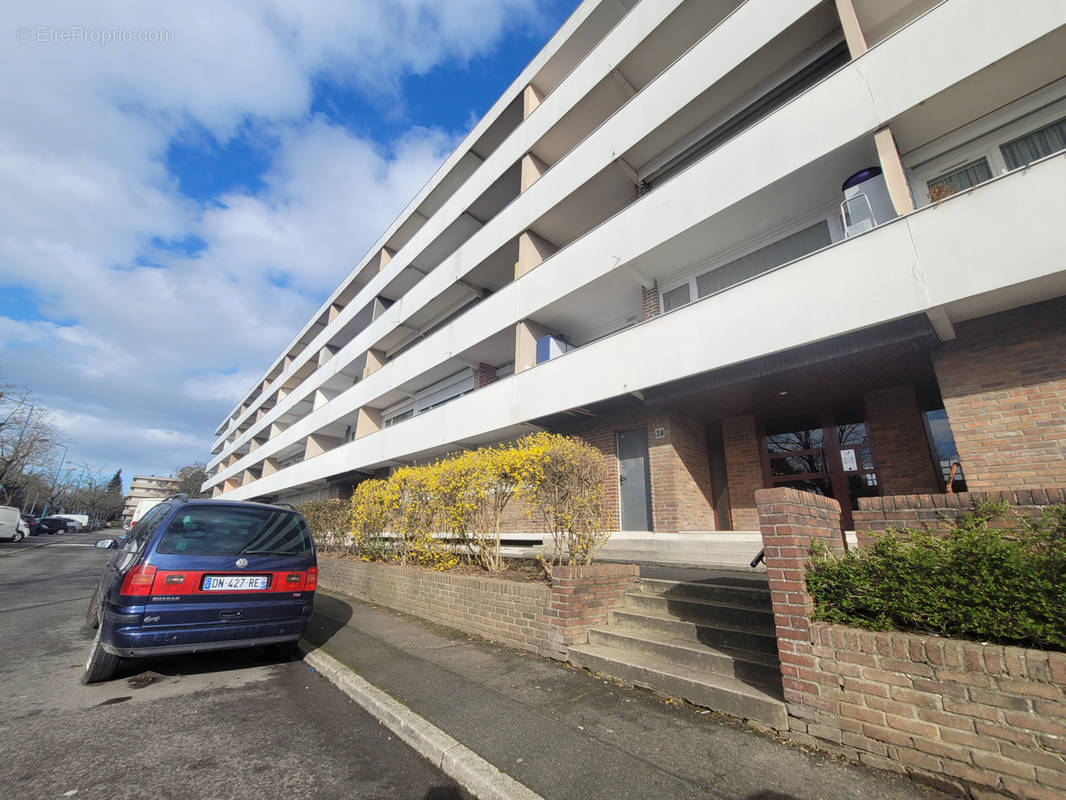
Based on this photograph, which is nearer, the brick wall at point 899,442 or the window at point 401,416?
the brick wall at point 899,442

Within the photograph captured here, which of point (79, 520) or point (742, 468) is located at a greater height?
point (742, 468)

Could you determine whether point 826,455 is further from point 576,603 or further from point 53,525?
point 53,525

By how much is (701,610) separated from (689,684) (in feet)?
3.75

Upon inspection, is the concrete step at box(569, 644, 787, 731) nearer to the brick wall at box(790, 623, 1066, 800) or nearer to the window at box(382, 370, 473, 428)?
the brick wall at box(790, 623, 1066, 800)

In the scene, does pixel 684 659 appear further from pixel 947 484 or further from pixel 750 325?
pixel 947 484

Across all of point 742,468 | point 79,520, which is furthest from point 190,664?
point 79,520

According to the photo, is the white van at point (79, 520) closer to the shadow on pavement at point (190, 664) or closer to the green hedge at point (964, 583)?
the shadow on pavement at point (190, 664)

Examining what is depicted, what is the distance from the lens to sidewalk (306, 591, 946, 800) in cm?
249

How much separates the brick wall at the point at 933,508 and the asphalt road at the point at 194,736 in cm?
417

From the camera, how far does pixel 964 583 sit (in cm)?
264

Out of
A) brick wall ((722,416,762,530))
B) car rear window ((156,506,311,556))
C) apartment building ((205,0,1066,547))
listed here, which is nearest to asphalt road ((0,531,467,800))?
car rear window ((156,506,311,556))

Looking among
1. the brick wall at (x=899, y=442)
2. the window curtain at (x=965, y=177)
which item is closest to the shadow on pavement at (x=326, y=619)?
the brick wall at (x=899, y=442)

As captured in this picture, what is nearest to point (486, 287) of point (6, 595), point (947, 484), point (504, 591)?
point (504, 591)

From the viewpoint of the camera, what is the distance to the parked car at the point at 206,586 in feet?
13.3
